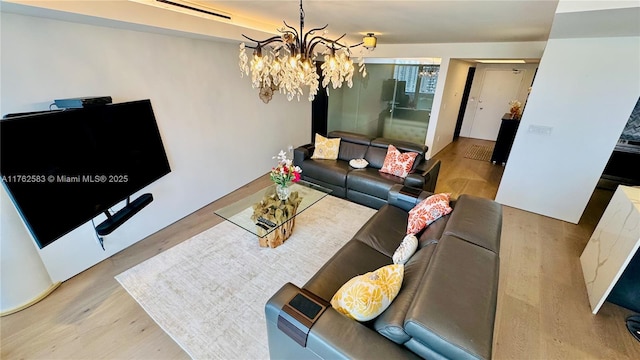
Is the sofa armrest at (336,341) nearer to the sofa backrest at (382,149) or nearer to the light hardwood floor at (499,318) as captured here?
the light hardwood floor at (499,318)

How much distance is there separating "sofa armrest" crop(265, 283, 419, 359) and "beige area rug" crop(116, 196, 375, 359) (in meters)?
0.56

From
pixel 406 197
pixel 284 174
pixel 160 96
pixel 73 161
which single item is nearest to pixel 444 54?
pixel 406 197

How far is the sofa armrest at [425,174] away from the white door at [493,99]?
16.3 feet

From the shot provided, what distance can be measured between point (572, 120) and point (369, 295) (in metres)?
3.56

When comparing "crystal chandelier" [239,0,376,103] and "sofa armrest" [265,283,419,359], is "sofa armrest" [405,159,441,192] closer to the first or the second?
"crystal chandelier" [239,0,376,103]

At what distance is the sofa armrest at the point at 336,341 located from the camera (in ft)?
3.57

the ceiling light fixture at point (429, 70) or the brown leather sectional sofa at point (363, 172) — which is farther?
the ceiling light fixture at point (429, 70)

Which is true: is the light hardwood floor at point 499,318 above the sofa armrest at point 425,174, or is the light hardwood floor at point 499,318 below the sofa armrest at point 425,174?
below

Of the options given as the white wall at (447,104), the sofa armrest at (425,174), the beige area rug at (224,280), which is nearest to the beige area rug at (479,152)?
the white wall at (447,104)

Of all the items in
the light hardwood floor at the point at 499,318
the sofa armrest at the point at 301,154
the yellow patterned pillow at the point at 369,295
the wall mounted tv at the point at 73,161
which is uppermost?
the wall mounted tv at the point at 73,161

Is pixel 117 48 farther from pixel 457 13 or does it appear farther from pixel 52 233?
pixel 457 13

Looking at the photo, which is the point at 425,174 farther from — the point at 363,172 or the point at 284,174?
the point at 284,174

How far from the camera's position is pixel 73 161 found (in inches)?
71.6

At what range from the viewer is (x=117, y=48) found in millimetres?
2289
